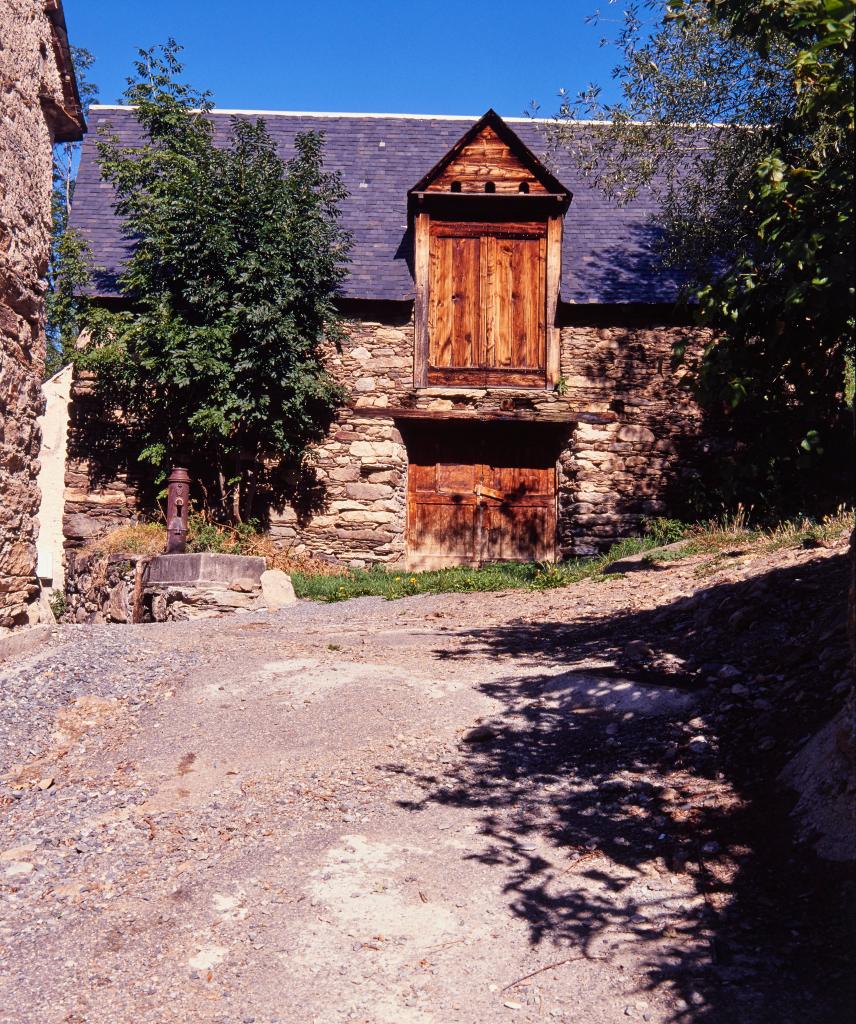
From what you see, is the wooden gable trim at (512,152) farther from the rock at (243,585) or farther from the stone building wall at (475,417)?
the rock at (243,585)

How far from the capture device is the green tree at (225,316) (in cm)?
1149

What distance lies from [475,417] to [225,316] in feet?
11.5

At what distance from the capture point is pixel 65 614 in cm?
1145

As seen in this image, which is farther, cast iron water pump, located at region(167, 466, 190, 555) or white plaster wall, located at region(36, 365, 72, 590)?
white plaster wall, located at region(36, 365, 72, 590)

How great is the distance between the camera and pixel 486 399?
12.6 metres

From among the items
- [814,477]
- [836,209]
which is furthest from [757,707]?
[814,477]

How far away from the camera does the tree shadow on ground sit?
9.84ft

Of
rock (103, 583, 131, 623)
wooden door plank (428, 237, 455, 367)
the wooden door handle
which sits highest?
wooden door plank (428, 237, 455, 367)

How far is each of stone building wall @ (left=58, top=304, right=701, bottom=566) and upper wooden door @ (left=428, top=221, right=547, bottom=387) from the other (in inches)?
11.8

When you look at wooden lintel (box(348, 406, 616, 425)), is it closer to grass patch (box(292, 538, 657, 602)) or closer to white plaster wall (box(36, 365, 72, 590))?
grass patch (box(292, 538, 657, 602))

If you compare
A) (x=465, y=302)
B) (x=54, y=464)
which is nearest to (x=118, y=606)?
(x=54, y=464)

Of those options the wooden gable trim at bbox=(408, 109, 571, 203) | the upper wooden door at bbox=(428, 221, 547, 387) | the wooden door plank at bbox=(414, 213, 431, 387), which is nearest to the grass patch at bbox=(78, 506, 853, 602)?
the upper wooden door at bbox=(428, 221, 547, 387)

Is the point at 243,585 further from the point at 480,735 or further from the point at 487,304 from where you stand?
the point at 487,304

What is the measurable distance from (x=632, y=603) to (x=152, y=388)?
23.5 ft
